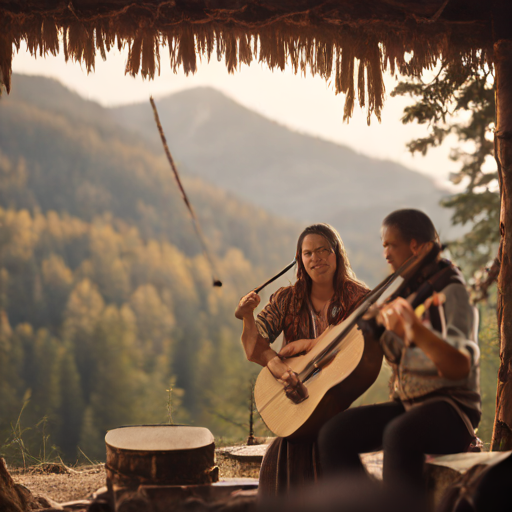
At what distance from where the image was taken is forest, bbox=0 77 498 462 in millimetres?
26266

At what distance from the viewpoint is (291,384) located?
8.30 ft

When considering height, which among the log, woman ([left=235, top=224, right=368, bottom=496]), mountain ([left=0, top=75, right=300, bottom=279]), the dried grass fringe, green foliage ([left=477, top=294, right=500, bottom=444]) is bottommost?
green foliage ([left=477, top=294, right=500, bottom=444])

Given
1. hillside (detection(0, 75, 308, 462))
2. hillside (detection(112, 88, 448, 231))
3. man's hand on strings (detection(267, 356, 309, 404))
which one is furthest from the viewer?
hillside (detection(112, 88, 448, 231))

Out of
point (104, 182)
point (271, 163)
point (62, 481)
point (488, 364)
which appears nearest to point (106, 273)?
point (104, 182)

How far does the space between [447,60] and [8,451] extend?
5.18 m

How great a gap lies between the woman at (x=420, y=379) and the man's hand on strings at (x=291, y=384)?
271 millimetres

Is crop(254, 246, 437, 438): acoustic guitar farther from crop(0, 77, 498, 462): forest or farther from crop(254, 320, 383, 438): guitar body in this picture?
crop(0, 77, 498, 462): forest

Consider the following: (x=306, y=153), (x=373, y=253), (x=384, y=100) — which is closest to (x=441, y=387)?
(x=384, y=100)

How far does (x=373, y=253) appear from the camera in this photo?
4759 cm

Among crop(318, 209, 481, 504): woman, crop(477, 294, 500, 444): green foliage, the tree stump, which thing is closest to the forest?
crop(477, 294, 500, 444): green foliage

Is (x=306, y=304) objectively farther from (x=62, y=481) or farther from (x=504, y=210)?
(x=62, y=481)

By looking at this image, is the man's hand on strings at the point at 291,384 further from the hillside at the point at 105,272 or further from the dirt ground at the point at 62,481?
the hillside at the point at 105,272

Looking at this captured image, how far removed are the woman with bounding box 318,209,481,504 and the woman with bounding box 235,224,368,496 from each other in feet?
1.70

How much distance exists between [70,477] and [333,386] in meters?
2.42
